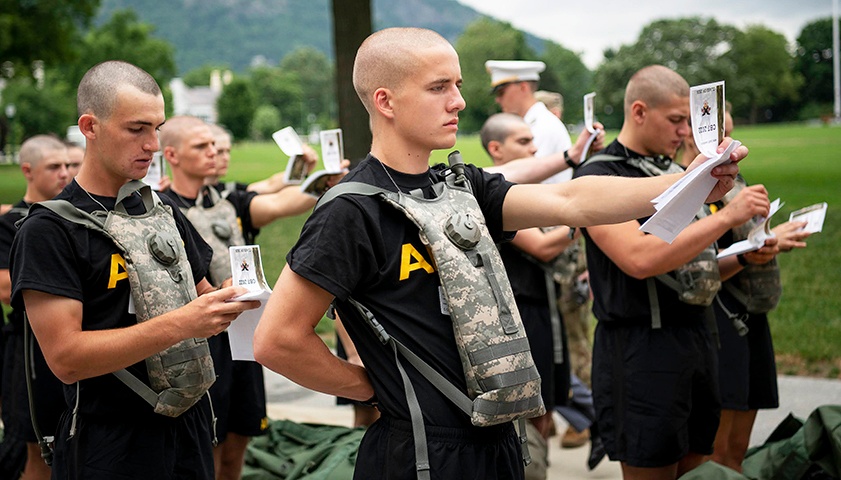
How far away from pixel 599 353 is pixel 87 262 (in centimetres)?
247

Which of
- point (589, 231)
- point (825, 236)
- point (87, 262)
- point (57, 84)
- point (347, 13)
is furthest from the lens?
point (57, 84)

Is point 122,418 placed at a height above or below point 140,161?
below

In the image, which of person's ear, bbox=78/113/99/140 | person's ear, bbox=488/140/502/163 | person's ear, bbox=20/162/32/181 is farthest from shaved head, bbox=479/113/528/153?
person's ear, bbox=78/113/99/140

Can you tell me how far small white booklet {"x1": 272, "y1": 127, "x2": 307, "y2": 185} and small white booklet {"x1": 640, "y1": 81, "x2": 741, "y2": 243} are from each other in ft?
9.84

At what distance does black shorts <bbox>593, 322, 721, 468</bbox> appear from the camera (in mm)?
4383

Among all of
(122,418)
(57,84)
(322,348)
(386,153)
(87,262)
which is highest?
(57,84)

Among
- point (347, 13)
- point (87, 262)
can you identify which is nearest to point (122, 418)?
point (87, 262)

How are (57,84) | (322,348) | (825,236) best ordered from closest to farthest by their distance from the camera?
(322,348) < (825,236) < (57,84)

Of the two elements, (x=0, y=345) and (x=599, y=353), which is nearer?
(x=599, y=353)

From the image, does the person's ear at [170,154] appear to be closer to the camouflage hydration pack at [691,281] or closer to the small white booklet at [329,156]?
the small white booklet at [329,156]

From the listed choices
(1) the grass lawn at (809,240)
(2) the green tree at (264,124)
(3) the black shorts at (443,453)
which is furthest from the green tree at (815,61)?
(2) the green tree at (264,124)

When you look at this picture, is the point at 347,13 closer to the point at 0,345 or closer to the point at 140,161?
the point at 0,345

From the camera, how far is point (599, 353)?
4648mm

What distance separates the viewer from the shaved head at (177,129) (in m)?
5.56
